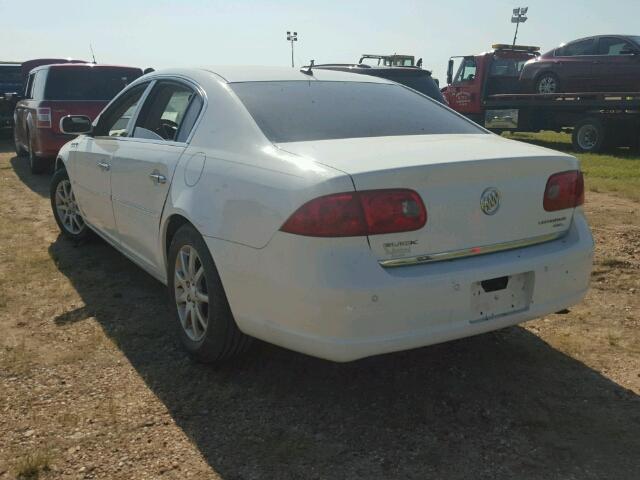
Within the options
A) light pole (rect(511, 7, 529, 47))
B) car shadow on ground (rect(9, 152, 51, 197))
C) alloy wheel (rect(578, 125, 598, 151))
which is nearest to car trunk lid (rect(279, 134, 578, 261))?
car shadow on ground (rect(9, 152, 51, 197))

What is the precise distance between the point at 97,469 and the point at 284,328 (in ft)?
2.96

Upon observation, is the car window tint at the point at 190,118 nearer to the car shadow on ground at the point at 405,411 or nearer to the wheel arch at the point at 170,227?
the wheel arch at the point at 170,227

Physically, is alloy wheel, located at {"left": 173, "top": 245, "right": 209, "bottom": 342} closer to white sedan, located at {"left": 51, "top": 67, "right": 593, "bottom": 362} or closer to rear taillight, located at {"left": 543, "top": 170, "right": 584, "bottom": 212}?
white sedan, located at {"left": 51, "top": 67, "right": 593, "bottom": 362}

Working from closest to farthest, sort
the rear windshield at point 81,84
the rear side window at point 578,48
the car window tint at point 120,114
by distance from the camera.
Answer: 1. the car window tint at point 120,114
2. the rear windshield at point 81,84
3. the rear side window at point 578,48

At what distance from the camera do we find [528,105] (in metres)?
Answer: 15.2

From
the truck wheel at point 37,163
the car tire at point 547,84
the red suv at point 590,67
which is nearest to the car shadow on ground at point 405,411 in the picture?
the truck wheel at point 37,163

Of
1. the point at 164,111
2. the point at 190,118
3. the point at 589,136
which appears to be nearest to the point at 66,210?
the point at 164,111

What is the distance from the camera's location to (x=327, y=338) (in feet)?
8.15

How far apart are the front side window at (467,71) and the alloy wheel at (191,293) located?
15542 mm

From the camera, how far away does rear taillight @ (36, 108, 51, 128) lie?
28.8ft

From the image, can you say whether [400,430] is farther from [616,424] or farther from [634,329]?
[634,329]

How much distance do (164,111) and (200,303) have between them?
1360 mm

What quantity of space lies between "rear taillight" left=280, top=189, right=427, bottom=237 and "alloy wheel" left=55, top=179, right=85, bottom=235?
3620mm

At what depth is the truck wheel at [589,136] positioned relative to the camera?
13305mm
